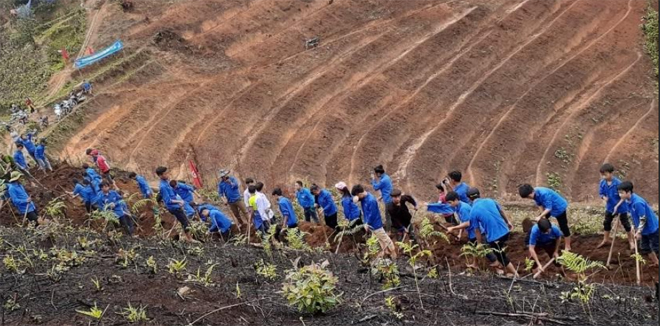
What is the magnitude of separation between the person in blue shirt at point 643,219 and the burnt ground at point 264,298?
1.81 meters

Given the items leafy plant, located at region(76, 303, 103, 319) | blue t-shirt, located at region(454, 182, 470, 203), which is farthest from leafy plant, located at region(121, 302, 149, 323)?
blue t-shirt, located at region(454, 182, 470, 203)

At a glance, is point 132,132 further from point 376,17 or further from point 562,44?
point 562,44

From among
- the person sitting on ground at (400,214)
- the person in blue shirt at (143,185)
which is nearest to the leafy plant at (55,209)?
the person in blue shirt at (143,185)

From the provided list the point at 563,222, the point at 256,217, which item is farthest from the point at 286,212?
the point at 563,222

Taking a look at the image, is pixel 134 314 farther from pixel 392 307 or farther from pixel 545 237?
pixel 545 237

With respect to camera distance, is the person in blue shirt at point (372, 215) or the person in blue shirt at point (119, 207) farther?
the person in blue shirt at point (119, 207)

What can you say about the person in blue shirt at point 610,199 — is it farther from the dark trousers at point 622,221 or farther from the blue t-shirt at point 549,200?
the blue t-shirt at point 549,200

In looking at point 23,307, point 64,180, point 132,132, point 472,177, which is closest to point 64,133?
point 132,132

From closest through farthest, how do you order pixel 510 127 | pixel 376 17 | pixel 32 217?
pixel 32 217, pixel 510 127, pixel 376 17

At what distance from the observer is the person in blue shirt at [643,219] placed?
10.2m

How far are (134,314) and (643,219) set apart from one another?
749 centimetres

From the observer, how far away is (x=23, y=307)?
7.47 m

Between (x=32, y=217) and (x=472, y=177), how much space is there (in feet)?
42.7

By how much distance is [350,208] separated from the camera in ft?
41.6
